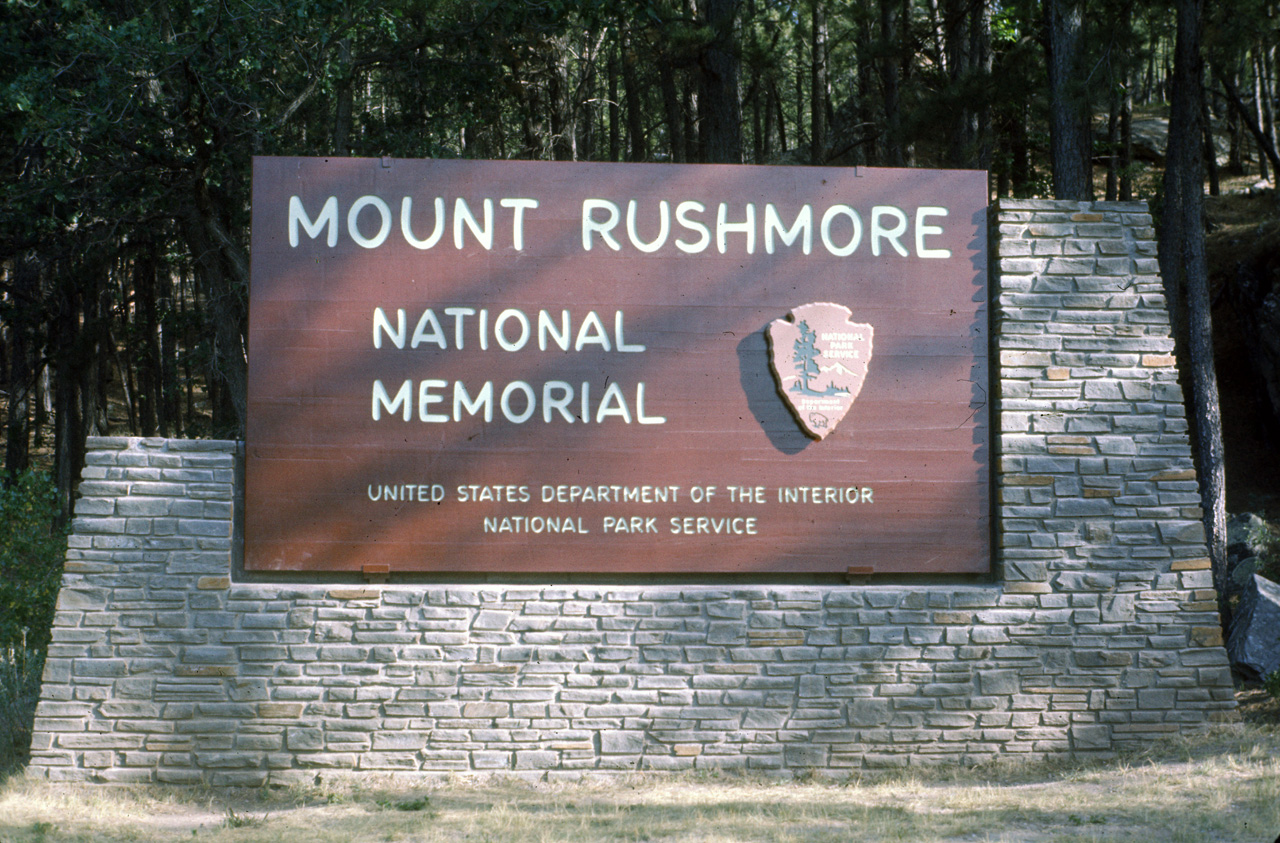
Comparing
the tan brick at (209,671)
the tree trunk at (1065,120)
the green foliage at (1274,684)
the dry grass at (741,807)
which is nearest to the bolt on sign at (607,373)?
the tan brick at (209,671)

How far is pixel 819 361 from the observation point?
616 cm

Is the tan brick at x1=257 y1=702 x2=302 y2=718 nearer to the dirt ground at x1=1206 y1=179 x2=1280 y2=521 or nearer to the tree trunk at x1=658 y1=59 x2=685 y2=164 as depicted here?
the dirt ground at x1=1206 y1=179 x2=1280 y2=521

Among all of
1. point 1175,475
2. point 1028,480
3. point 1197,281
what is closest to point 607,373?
point 1028,480

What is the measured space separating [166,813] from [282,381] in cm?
249

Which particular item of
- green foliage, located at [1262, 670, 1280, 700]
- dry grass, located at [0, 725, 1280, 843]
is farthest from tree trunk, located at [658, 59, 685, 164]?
dry grass, located at [0, 725, 1280, 843]

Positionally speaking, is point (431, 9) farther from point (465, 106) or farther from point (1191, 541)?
point (1191, 541)

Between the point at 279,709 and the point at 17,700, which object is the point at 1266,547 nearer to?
the point at 279,709

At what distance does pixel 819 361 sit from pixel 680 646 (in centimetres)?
191

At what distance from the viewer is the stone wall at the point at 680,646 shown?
5.92m

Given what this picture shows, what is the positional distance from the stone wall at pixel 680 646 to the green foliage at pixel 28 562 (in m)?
2.64

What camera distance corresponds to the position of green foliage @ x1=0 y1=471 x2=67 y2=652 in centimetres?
845

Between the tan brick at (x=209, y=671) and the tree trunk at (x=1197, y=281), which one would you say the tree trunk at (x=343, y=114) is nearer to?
the tan brick at (x=209, y=671)

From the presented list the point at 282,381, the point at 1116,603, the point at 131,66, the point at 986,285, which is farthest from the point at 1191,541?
the point at 131,66

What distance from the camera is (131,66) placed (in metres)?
10.4
